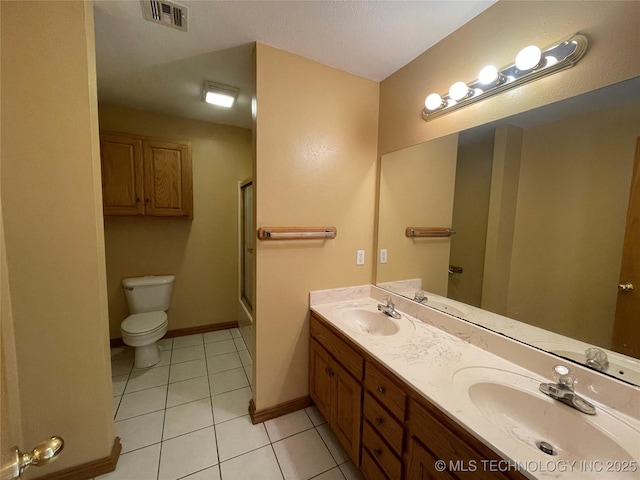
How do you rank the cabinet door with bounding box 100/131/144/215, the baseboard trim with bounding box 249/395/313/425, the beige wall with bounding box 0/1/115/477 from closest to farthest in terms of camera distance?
the beige wall with bounding box 0/1/115/477 < the baseboard trim with bounding box 249/395/313/425 < the cabinet door with bounding box 100/131/144/215

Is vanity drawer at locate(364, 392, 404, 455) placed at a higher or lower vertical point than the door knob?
lower

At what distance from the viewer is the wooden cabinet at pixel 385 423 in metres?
0.77

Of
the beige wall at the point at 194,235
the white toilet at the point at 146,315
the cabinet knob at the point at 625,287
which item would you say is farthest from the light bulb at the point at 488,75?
the white toilet at the point at 146,315

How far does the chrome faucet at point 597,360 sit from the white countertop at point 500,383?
0.03 meters

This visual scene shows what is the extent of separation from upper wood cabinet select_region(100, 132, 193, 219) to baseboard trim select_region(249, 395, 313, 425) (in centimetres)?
187

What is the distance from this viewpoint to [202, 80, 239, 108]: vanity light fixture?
1954 mm

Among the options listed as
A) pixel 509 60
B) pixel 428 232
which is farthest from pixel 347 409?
pixel 509 60

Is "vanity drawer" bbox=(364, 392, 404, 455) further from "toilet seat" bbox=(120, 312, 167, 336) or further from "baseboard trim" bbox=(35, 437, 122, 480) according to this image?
"toilet seat" bbox=(120, 312, 167, 336)

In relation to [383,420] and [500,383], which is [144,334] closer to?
[383,420]

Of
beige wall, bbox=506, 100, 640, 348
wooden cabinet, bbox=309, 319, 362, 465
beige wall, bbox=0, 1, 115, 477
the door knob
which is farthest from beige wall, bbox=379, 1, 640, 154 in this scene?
the door knob

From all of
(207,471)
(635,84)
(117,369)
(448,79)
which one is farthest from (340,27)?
(117,369)

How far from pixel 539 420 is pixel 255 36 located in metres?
2.19

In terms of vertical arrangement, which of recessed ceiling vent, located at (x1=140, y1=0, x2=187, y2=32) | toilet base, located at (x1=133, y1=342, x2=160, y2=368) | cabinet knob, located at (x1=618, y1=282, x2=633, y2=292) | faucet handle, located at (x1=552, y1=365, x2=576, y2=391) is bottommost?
toilet base, located at (x1=133, y1=342, x2=160, y2=368)

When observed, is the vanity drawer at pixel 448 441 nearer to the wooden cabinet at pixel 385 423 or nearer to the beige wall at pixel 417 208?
the wooden cabinet at pixel 385 423
